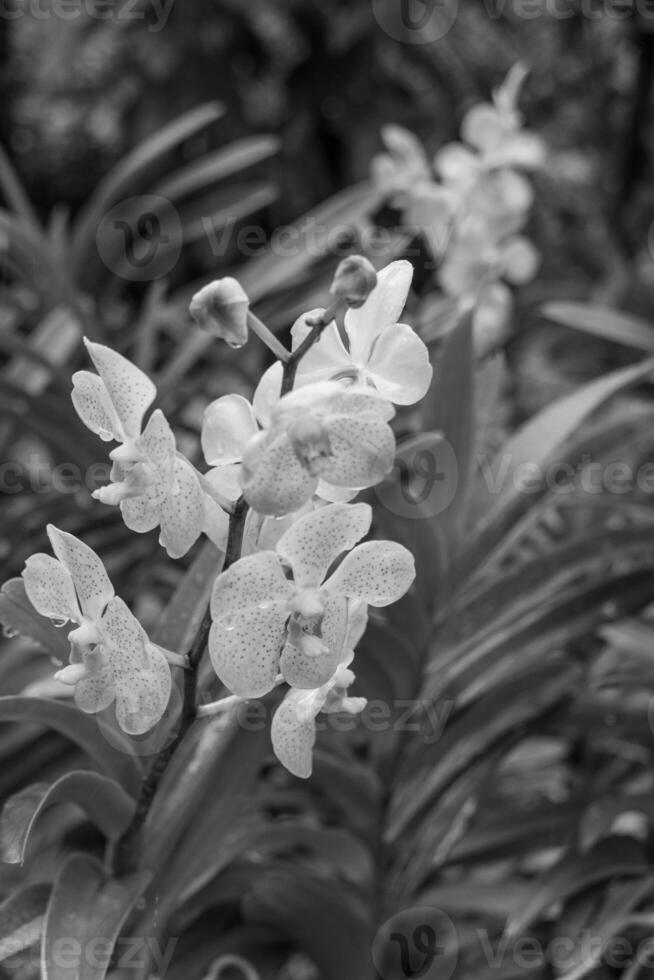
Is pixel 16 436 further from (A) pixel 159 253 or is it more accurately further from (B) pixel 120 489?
(B) pixel 120 489

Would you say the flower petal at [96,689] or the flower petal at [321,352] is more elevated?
the flower petal at [321,352]

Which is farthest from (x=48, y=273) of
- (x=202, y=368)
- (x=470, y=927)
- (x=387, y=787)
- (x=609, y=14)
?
(x=609, y=14)

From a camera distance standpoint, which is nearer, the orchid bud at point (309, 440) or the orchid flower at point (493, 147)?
the orchid bud at point (309, 440)

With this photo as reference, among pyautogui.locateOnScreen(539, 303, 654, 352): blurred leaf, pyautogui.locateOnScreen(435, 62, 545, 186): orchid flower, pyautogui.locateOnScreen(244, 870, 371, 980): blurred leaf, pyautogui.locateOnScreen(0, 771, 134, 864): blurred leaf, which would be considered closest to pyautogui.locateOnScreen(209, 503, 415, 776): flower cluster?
pyautogui.locateOnScreen(0, 771, 134, 864): blurred leaf

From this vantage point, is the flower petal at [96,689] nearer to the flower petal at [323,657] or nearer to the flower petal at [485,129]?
the flower petal at [323,657]

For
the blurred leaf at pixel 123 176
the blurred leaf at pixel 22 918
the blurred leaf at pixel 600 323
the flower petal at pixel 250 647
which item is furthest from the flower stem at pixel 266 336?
the blurred leaf at pixel 123 176

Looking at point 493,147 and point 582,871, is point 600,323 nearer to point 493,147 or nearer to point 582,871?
point 493,147

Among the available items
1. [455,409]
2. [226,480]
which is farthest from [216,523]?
[455,409]

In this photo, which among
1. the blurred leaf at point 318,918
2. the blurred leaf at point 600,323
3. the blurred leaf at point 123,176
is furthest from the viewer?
the blurred leaf at point 123,176
